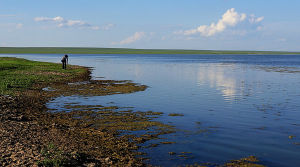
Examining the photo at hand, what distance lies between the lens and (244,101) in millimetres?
25391

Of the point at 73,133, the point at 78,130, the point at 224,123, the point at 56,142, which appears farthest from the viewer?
the point at 224,123

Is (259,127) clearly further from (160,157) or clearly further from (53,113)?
(53,113)

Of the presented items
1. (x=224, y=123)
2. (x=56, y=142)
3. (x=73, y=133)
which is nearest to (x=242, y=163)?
(x=224, y=123)

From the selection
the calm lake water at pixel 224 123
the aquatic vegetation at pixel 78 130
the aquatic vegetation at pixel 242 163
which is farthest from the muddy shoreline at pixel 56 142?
the aquatic vegetation at pixel 242 163

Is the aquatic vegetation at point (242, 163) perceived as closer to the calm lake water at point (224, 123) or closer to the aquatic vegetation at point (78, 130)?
the calm lake water at point (224, 123)

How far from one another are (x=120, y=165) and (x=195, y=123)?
25.0 feet

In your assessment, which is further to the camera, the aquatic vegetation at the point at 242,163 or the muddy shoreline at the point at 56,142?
the aquatic vegetation at the point at 242,163

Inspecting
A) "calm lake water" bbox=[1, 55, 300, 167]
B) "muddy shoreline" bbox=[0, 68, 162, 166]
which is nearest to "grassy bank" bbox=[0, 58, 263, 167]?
"muddy shoreline" bbox=[0, 68, 162, 166]

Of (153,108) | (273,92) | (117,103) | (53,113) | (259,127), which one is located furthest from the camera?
(273,92)

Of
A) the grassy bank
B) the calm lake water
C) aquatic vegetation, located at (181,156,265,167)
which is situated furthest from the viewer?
the calm lake water

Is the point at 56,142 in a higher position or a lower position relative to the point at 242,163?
higher

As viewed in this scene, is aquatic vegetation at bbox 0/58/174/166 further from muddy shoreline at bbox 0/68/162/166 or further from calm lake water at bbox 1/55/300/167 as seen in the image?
calm lake water at bbox 1/55/300/167

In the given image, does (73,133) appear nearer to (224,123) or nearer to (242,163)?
(242,163)

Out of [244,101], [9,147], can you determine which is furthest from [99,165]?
[244,101]
